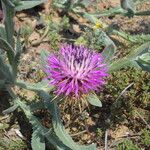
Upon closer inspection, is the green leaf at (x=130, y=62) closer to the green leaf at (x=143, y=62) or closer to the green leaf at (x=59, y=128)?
the green leaf at (x=143, y=62)

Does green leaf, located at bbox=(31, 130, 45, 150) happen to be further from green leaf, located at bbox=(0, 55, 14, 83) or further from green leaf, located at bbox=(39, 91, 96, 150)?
green leaf, located at bbox=(0, 55, 14, 83)

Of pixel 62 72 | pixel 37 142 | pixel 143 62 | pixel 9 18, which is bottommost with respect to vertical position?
pixel 37 142

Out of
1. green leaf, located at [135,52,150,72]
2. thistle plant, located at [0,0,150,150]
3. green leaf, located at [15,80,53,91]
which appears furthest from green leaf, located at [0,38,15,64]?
green leaf, located at [135,52,150,72]

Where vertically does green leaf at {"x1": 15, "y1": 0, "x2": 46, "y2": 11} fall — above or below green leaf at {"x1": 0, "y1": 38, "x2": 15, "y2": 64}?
above

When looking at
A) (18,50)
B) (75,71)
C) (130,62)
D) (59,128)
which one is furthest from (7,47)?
(130,62)

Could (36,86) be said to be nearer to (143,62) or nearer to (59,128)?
(59,128)

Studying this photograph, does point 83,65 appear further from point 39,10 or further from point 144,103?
point 39,10
